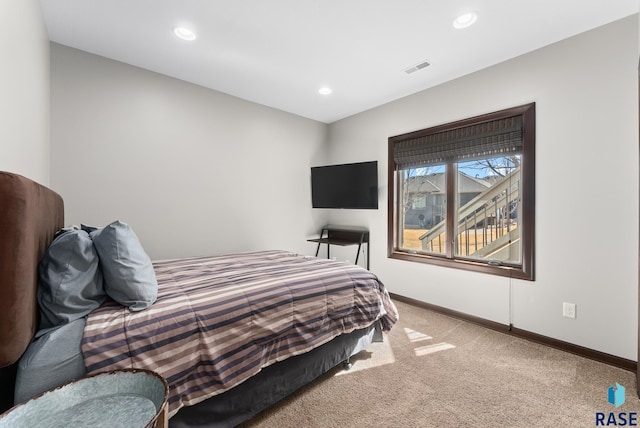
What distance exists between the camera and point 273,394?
1638 millimetres

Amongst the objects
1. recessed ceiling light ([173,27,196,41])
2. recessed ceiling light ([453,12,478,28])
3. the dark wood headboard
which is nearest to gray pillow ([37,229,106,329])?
the dark wood headboard

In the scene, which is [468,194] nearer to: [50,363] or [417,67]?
[417,67]

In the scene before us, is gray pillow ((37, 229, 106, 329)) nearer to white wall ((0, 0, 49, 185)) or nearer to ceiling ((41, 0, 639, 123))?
white wall ((0, 0, 49, 185))

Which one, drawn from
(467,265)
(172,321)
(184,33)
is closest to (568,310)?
(467,265)

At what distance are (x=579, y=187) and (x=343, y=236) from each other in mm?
2741

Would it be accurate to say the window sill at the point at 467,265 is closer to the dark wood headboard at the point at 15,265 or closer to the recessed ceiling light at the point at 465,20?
the recessed ceiling light at the point at 465,20

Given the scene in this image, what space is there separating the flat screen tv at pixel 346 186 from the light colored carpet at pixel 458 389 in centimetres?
187

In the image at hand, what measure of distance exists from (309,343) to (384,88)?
2.93 m

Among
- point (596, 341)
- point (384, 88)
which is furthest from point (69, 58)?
point (596, 341)

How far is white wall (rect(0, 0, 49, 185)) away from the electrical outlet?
381 centimetres

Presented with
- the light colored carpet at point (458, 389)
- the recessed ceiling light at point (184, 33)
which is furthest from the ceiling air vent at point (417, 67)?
the light colored carpet at point (458, 389)

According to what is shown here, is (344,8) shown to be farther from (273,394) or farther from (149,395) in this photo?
(273,394)

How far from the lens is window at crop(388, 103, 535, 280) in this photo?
2.64 m

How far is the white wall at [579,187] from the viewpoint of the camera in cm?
208
